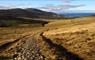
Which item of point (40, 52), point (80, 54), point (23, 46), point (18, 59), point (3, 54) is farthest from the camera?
point (23, 46)

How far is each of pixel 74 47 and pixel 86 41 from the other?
463 cm

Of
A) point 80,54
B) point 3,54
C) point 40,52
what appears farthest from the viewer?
point 3,54

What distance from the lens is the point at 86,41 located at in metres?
56.4

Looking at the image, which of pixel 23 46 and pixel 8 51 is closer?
pixel 8 51

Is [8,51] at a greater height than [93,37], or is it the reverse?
[93,37]

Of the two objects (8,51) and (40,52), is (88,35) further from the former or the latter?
(8,51)

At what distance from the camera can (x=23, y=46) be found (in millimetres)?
67250

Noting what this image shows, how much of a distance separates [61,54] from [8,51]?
18.4 m

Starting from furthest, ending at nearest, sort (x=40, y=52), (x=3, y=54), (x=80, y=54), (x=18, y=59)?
(x=3, y=54)
(x=40, y=52)
(x=18, y=59)
(x=80, y=54)

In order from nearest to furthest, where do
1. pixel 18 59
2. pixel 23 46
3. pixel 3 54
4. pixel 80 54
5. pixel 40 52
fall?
pixel 80 54 < pixel 18 59 < pixel 40 52 < pixel 3 54 < pixel 23 46

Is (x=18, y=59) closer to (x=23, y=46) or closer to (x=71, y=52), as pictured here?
(x=71, y=52)

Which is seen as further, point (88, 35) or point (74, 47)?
point (88, 35)

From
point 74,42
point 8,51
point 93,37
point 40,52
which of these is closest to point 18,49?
point 8,51

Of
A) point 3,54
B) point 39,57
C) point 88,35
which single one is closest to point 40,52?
point 39,57
